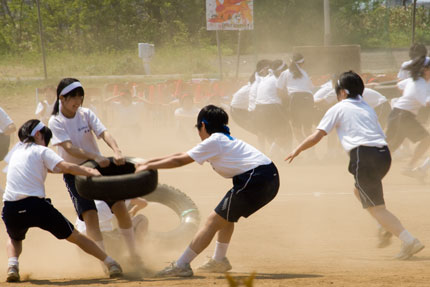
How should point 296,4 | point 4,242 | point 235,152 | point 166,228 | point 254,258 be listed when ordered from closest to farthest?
1. point 235,152
2. point 254,258
3. point 4,242
4. point 166,228
5. point 296,4

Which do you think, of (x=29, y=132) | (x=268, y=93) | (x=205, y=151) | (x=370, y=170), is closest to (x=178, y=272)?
(x=205, y=151)

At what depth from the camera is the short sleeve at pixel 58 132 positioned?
6.67 meters

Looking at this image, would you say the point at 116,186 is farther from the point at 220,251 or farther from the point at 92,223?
the point at 220,251

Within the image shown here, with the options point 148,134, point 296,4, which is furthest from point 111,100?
point 296,4

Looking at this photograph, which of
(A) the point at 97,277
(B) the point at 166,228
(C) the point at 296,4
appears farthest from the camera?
(C) the point at 296,4

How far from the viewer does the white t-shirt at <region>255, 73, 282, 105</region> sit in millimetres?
14273

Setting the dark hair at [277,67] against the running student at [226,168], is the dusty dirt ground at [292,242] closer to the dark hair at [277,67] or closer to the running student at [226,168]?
the running student at [226,168]

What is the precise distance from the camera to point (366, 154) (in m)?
7.04

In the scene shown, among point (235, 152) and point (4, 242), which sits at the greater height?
point (235, 152)

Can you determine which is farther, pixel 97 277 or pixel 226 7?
pixel 226 7

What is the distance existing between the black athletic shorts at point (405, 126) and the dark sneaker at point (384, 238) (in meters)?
4.20

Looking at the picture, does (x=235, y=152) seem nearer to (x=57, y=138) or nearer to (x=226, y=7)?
(x=57, y=138)

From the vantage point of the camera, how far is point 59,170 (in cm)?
625

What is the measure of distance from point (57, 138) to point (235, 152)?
1.72 metres
